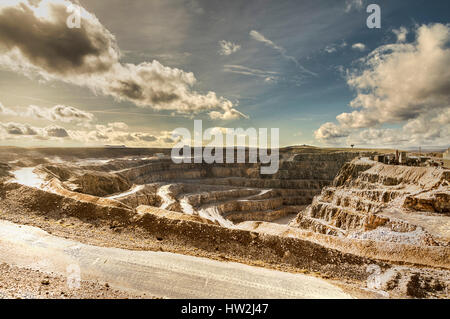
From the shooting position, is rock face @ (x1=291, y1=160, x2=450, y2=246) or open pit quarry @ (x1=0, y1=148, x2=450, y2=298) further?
rock face @ (x1=291, y1=160, x2=450, y2=246)

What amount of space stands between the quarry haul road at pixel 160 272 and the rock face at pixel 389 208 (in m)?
15.2

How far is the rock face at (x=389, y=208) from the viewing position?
22859 mm

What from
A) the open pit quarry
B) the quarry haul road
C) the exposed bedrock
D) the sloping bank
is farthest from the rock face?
the exposed bedrock

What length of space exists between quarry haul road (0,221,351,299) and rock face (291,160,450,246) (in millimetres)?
15161

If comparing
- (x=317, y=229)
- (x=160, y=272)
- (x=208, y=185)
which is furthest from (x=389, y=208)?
(x=208, y=185)

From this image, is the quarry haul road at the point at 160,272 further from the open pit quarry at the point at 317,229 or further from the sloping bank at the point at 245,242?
the sloping bank at the point at 245,242

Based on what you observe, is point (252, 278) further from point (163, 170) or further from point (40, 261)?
point (163, 170)

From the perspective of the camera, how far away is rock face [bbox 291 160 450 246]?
2286cm

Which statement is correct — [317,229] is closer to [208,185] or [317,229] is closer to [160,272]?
[160,272]

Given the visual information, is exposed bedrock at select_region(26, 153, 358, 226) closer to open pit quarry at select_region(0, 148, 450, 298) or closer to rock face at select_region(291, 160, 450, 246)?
open pit quarry at select_region(0, 148, 450, 298)

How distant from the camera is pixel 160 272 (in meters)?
12.2

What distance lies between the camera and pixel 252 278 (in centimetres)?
1245

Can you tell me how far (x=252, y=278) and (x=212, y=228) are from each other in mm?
6613
